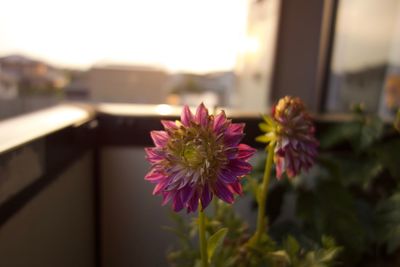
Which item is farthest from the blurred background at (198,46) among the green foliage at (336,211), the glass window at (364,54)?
the green foliage at (336,211)

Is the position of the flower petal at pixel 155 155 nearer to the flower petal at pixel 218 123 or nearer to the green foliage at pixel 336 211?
the flower petal at pixel 218 123

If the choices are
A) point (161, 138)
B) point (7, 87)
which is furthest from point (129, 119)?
point (7, 87)

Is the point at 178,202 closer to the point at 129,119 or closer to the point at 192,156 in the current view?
the point at 192,156

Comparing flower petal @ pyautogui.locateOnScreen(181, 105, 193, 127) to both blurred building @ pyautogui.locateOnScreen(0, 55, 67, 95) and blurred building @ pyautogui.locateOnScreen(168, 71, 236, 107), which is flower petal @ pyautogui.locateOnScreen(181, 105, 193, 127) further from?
blurred building @ pyautogui.locateOnScreen(168, 71, 236, 107)

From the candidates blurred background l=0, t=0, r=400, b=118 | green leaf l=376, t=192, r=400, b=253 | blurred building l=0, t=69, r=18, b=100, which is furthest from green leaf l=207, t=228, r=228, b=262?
blurred building l=0, t=69, r=18, b=100

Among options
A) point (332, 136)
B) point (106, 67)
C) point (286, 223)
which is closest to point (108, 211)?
point (286, 223)
